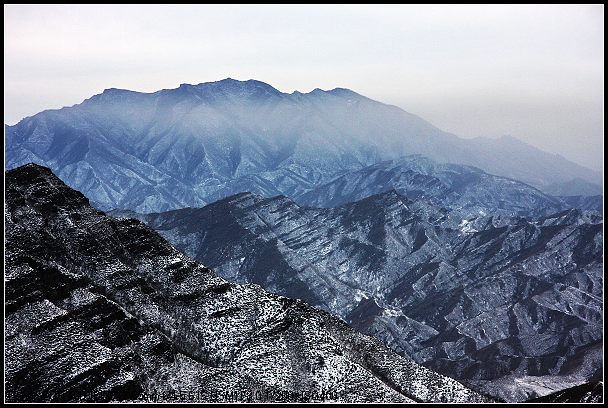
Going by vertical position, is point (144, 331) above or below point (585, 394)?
above

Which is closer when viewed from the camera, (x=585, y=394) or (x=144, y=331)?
(x=585, y=394)

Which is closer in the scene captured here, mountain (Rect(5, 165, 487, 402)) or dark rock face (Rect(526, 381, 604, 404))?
dark rock face (Rect(526, 381, 604, 404))

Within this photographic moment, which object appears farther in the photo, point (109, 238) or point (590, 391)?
point (109, 238)

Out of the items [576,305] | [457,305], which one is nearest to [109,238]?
[457,305]

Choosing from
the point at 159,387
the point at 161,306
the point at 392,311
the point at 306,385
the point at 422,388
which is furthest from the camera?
the point at 392,311

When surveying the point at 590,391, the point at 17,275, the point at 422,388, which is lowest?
the point at 422,388

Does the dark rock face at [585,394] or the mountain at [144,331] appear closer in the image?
the dark rock face at [585,394]

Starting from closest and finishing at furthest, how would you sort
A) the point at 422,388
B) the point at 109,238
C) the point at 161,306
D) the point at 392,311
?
the point at 422,388, the point at 161,306, the point at 109,238, the point at 392,311

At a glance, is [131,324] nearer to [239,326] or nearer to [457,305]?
[239,326]
